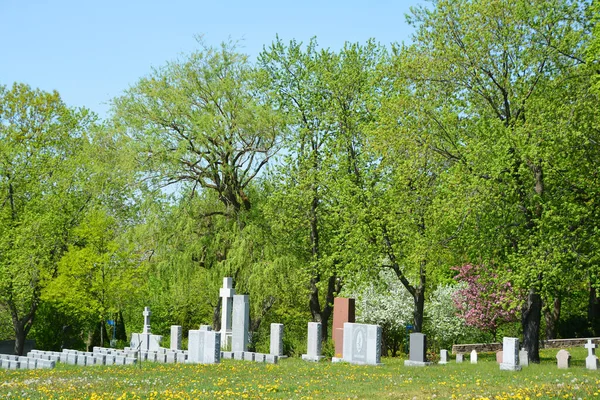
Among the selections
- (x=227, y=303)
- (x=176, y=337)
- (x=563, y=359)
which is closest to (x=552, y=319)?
(x=563, y=359)

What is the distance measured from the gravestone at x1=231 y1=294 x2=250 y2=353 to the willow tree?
8452mm

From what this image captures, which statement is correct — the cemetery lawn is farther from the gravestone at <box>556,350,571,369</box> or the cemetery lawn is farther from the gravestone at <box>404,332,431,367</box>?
the gravestone at <box>404,332,431,367</box>

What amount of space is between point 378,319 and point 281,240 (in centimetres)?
727

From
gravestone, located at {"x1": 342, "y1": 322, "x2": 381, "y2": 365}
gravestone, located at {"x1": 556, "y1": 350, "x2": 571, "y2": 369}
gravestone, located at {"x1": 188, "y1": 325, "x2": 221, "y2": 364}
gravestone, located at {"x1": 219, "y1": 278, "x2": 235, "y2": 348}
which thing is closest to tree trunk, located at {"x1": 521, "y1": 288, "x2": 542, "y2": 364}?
gravestone, located at {"x1": 556, "y1": 350, "x2": 571, "y2": 369}

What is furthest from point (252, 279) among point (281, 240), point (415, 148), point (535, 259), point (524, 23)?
point (524, 23)

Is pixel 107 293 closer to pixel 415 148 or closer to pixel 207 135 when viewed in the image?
pixel 207 135

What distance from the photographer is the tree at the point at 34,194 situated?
36938 millimetres

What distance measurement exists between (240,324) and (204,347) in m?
3.85

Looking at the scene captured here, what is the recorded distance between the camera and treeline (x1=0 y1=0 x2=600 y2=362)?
A: 25.0 meters

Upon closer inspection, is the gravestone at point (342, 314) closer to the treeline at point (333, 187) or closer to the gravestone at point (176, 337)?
the treeline at point (333, 187)

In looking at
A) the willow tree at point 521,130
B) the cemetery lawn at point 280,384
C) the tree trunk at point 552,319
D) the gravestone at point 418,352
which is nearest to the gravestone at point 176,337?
the cemetery lawn at point 280,384

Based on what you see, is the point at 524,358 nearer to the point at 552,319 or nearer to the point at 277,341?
the point at 277,341

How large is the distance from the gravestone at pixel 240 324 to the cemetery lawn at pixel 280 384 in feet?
17.7

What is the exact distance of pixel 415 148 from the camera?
2742cm
